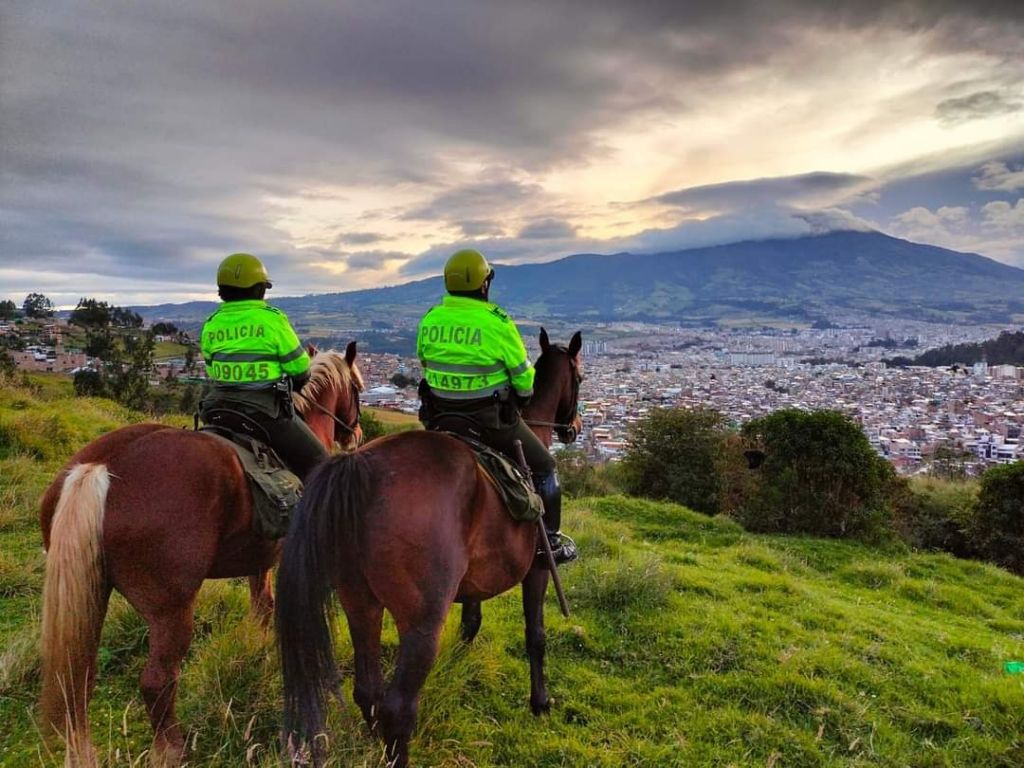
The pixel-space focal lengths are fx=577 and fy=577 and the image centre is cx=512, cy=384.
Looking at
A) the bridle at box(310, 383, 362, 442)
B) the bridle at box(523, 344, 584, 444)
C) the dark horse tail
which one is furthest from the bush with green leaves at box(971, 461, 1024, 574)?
the dark horse tail

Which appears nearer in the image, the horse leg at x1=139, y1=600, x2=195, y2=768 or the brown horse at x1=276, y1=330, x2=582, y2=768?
the brown horse at x1=276, y1=330, x2=582, y2=768

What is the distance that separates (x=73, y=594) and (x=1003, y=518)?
15.1 metres

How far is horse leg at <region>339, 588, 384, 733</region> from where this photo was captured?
3264mm

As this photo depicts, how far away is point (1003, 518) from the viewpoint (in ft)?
38.4

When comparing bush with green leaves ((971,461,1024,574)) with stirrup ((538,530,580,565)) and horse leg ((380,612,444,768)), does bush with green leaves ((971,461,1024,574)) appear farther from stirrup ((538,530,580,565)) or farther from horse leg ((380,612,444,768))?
horse leg ((380,612,444,768))

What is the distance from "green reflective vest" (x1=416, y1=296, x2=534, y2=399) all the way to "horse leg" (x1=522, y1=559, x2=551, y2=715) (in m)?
1.41

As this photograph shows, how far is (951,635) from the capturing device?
6195 millimetres

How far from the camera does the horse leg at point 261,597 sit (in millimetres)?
4656

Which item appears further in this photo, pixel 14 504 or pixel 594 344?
pixel 594 344

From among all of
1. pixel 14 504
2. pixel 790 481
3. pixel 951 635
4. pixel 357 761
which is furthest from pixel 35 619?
pixel 790 481

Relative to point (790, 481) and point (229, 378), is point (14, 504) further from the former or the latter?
point (790, 481)

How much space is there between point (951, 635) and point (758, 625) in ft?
7.42

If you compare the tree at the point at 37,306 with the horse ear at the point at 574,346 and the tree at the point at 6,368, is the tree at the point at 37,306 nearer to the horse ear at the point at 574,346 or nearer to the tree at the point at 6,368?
the tree at the point at 6,368

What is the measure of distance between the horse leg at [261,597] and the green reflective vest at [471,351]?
94.6 inches
